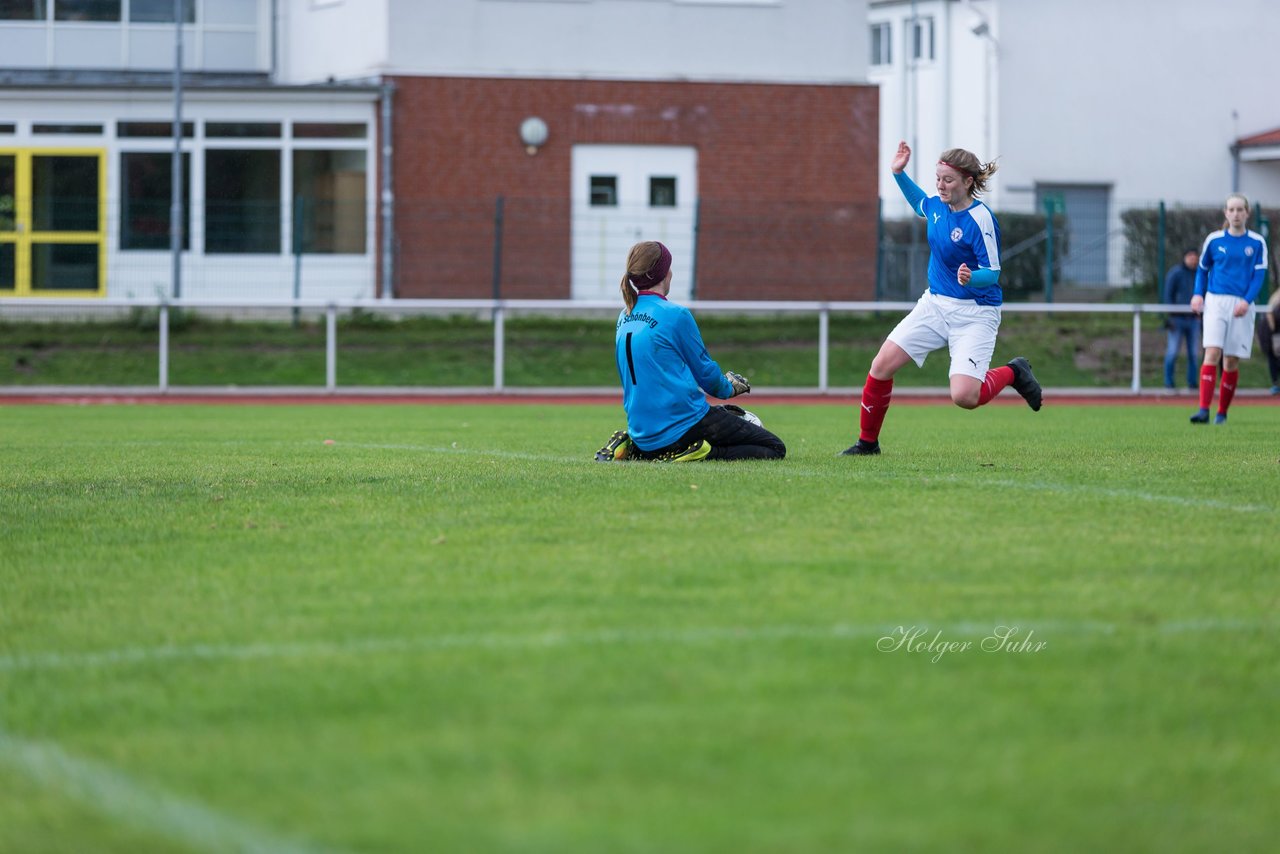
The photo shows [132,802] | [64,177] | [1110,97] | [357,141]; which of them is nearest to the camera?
[132,802]

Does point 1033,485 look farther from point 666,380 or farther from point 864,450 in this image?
point 864,450

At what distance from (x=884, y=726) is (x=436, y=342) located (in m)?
21.7

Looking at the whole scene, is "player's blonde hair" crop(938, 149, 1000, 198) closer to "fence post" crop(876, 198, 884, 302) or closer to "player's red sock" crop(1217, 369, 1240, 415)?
"player's red sock" crop(1217, 369, 1240, 415)

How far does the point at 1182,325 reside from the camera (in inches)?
897

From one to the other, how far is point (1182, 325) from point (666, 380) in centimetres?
1550

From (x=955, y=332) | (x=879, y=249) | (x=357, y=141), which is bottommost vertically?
(x=955, y=332)

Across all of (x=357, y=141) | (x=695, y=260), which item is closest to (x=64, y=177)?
(x=357, y=141)

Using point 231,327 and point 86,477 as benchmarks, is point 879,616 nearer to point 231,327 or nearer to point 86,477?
point 86,477

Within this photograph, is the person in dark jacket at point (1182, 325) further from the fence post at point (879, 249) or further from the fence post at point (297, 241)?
the fence post at point (297, 241)

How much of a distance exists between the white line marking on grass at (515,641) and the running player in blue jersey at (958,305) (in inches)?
207

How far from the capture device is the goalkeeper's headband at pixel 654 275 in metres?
9.05

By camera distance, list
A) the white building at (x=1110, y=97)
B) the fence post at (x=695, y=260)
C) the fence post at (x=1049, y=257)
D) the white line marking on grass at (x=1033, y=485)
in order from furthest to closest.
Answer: the white building at (x=1110, y=97), the fence post at (x=1049, y=257), the fence post at (x=695, y=260), the white line marking on grass at (x=1033, y=485)

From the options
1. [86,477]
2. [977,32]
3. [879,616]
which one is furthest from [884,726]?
[977,32]

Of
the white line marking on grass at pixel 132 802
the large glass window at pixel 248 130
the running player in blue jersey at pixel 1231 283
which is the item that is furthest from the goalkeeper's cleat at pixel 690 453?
the large glass window at pixel 248 130
